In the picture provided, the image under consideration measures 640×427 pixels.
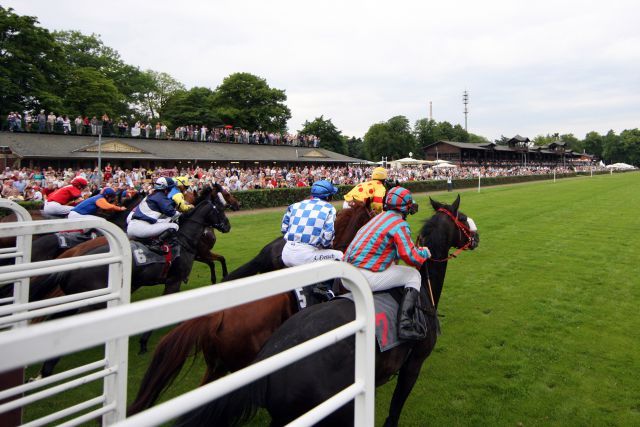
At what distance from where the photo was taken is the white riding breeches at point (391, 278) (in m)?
3.34

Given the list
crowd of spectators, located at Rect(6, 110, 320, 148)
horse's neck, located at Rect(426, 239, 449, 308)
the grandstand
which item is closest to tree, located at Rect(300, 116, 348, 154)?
crowd of spectators, located at Rect(6, 110, 320, 148)

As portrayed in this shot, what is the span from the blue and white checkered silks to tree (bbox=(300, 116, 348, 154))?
53.9 meters

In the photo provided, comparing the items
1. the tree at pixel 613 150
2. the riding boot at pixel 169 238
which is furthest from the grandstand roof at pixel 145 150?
the tree at pixel 613 150

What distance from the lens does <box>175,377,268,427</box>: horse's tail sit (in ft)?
6.96

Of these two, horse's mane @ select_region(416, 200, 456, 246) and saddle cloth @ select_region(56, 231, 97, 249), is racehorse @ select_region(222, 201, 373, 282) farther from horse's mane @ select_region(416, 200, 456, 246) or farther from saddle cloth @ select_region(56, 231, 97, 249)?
saddle cloth @ select_region(56, 231, 97, 249)

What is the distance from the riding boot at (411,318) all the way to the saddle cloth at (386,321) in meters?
0.04

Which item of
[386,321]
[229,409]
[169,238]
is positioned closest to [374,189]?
[169,238]

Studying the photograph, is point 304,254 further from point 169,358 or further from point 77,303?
point 77,303

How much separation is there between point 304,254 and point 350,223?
3.34 feet

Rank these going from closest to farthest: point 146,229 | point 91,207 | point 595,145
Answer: point 146,229 → point 91,207 → point 595,145

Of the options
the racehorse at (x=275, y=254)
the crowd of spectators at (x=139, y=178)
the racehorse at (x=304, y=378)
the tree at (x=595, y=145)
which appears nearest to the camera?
the racehorse at (x=304, y=378)

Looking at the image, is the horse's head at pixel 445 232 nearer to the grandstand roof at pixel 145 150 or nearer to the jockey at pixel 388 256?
the jockey at pixel 388 256

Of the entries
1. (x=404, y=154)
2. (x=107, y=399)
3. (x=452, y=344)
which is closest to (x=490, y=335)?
(x=452, y=344)

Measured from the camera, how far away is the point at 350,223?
527 cm
